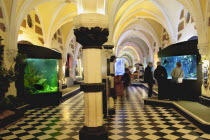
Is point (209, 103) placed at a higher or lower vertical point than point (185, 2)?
lower

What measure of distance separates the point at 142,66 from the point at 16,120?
2352cm

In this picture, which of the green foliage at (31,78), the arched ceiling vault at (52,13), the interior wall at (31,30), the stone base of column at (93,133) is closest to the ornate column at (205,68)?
the stone base of column at (93,133)

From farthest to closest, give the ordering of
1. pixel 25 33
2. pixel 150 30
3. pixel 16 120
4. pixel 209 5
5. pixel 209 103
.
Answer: pixel 150 30 < pixel 25 33 < pixel 209 5 < pixel 209 103 < pixel 16 120

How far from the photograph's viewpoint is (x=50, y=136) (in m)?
4.91

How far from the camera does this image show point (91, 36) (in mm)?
3889

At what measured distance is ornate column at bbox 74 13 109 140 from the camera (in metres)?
3.92

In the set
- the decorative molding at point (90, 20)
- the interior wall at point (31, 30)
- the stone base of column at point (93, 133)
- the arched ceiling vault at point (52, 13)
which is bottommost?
the stone base of column at point (93, 133)

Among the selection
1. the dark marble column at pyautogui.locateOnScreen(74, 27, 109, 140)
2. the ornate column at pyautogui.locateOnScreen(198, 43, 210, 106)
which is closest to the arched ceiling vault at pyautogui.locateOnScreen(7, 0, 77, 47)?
the ornate column at pyautogui.locateOnScreen(198, 43, 210, 106)

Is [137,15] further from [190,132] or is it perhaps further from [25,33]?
[190,132]

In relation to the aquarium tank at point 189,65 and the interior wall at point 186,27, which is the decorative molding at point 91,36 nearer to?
the aquarium tank at point 189,65

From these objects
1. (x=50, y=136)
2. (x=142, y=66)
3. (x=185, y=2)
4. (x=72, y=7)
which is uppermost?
(x=72, y=7)

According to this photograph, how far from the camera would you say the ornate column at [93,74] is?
3.92m

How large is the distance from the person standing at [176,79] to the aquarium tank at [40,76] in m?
5.29

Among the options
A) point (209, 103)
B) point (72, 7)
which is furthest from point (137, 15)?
point (209, 103)
